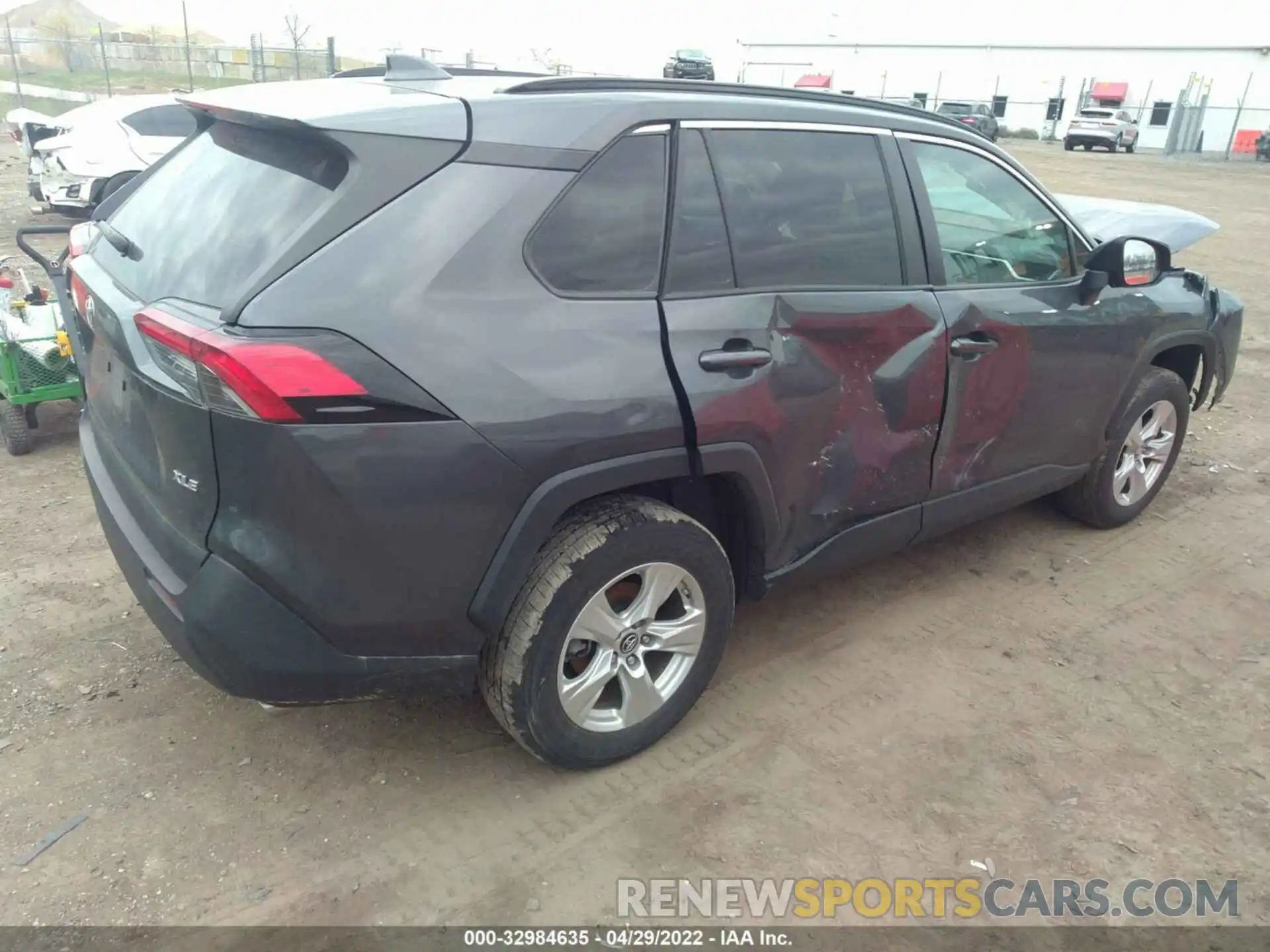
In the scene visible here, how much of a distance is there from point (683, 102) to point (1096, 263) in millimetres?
1993

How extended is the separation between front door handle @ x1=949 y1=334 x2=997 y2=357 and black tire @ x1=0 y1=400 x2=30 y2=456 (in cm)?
456

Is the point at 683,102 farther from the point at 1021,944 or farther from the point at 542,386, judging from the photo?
the point at 1021,944

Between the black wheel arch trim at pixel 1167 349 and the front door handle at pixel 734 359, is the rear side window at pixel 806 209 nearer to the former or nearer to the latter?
the front door handle at pixel 734 359

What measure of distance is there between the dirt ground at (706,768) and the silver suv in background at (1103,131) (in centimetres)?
3505

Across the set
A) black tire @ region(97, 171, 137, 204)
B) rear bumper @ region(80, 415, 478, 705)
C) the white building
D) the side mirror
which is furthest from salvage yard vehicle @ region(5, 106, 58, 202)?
the white building

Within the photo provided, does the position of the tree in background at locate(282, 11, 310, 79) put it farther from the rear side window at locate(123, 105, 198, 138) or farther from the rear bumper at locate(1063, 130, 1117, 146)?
the rear bumper at locate(1063, 130, 1117, 146)

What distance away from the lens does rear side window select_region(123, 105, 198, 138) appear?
11391mm

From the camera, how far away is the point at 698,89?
116 inches

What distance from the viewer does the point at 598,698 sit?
9.38 ft

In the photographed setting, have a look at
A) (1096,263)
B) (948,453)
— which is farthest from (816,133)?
(1096,263)

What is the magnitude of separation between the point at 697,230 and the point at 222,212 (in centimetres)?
128

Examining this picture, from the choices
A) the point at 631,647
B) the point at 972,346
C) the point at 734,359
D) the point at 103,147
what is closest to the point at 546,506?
the point at 631,647

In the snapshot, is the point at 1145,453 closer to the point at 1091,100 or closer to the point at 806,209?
the point at 806,209

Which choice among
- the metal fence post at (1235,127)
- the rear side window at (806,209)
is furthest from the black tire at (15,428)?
the metal fence post at (1235,127)
